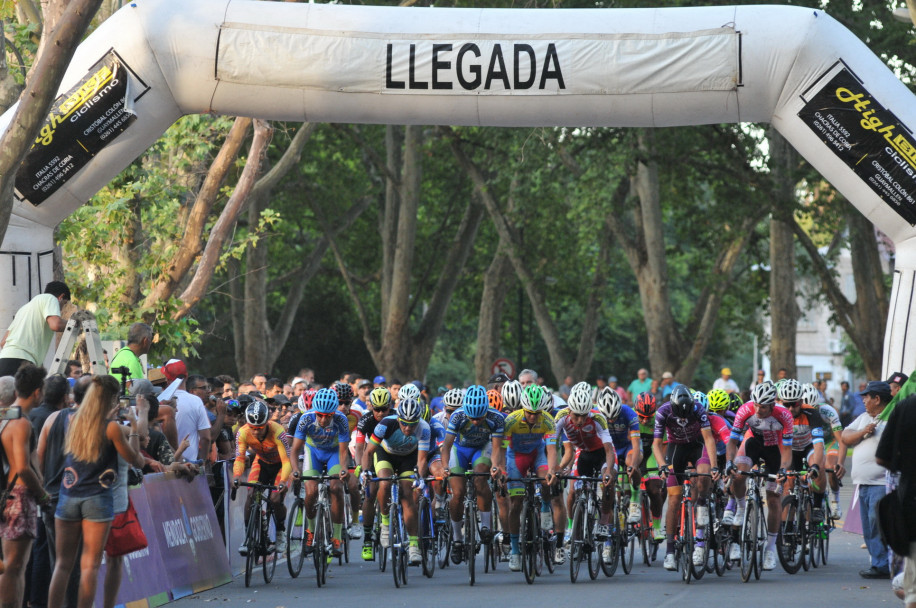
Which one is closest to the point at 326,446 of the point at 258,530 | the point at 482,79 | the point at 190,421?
the point at 258,530

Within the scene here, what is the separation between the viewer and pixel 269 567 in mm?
14922

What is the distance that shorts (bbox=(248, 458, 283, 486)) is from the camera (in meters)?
14.6

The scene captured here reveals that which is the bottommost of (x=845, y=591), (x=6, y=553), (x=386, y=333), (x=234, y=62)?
(x=845, y=591)

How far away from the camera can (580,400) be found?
14234mm

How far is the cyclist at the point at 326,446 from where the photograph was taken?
14.6 metres

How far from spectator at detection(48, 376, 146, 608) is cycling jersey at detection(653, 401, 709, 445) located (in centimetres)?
664

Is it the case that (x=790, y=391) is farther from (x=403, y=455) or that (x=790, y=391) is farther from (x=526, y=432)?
(x=403, y=455)

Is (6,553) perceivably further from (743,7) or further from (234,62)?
(743,7)

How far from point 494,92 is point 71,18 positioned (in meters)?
4.27

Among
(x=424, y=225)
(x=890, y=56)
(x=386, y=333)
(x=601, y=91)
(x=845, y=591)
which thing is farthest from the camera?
(x=424, y=225)

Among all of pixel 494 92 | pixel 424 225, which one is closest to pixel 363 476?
pixel 494 92

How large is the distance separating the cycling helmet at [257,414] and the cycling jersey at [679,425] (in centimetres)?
391

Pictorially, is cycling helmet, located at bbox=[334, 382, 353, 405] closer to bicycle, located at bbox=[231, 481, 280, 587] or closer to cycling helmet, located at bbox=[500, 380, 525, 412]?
bicycle, located at bbox=[231, 481, 280, 587]

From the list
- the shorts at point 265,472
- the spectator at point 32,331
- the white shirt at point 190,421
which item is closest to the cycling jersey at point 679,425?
the shorts at point 265,472
